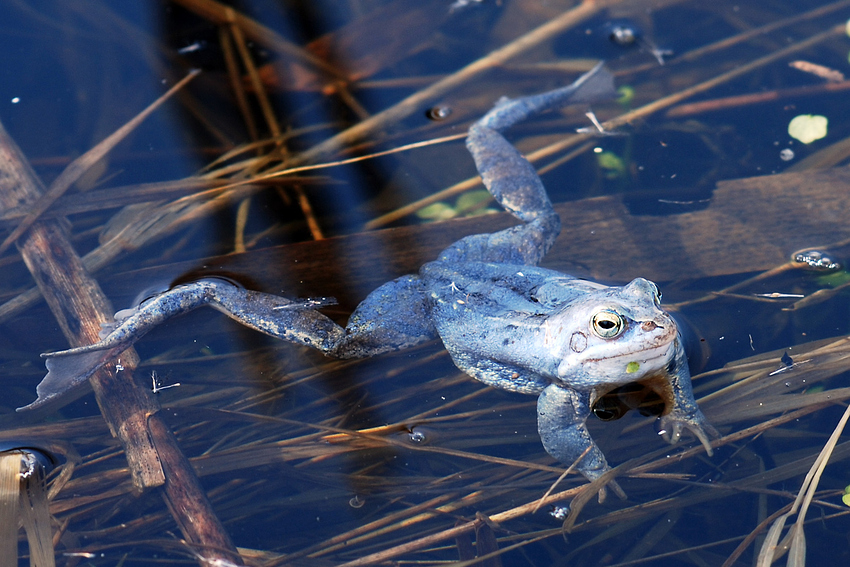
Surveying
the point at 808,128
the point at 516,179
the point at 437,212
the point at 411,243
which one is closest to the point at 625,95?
the point at 808,128

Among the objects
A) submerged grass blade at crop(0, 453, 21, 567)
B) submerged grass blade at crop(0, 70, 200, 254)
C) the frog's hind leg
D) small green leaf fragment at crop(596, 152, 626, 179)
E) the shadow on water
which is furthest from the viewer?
small green leaf fragment at crop(596, 152, 626, 179)

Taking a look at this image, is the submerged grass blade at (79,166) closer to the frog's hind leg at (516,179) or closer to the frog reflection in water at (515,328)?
the frog reflection in water at (515,328)

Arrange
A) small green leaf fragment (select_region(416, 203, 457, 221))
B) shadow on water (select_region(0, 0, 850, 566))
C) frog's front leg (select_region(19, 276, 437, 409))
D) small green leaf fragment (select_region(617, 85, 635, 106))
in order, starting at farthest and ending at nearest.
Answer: small green leaf fragment (select_region(617, 85, 635, 106)) → small green leaf fragment (select_region(416, 203, 457, 221)) → frog's front leg (select_region(19, 276, 437, 409)) → shadow on water (select_region(0, 0, 850, 566))

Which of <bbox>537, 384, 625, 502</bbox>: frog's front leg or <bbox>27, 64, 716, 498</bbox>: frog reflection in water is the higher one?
<bbox>27, 64, 716, 498</bbox>: frog reflection in water

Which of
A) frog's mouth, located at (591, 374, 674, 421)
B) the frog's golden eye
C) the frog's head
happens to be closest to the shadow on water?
frog's mouth, located at (591, 374, 674, 421)

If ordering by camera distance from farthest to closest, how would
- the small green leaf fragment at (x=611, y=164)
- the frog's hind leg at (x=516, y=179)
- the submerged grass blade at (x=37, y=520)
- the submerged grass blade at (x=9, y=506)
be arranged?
the small green leaf fragment at (x=611, y=164) < the frog's hind leg at (x=516, y=179) < the submerged grass blade at (x=37, y=520) < the submerged grass blade at (x=9, y=506)

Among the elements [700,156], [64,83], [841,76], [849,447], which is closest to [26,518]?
[64,83]

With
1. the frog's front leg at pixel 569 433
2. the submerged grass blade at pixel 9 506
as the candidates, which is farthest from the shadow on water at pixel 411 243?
the submerged grass blade at pixel 9 506

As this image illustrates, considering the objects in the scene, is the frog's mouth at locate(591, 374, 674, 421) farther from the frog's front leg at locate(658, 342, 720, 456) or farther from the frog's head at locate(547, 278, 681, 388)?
the frog's head at locate(547, 278, 681, 388)
